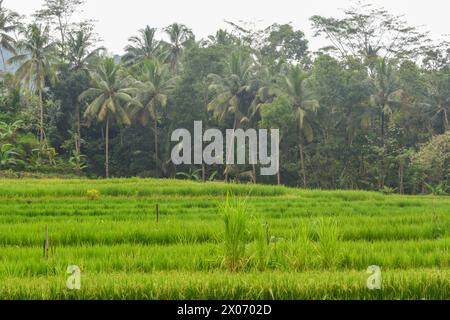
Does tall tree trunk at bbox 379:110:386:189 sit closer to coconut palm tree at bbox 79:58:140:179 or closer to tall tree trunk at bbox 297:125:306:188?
tall tree trunk at bbox 297:125:306:188

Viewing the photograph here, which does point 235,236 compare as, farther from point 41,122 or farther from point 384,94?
point 41,122

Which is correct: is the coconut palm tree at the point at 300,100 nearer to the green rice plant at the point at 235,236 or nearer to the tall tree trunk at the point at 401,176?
the tall tree trunk at the point at 401,176

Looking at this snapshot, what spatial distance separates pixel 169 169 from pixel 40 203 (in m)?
22.0

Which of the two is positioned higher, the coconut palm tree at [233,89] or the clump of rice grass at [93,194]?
the coconut palm tree at [233,89]

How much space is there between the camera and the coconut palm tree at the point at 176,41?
4841cm

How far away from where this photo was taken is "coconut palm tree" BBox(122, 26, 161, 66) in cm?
4738

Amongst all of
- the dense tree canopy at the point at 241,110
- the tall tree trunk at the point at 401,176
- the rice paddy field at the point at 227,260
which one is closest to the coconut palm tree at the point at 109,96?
the dense tree canopy at the point at 241,110

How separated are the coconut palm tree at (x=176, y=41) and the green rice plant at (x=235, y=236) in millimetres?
42006

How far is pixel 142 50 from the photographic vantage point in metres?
48.4

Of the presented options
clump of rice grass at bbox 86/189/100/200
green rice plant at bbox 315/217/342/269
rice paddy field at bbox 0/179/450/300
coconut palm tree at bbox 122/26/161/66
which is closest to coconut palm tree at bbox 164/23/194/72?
coconut palm tree at bbox 122/26/161/66

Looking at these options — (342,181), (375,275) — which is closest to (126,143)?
(342,181)

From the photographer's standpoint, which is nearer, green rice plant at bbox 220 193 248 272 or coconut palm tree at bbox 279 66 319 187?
green rice plant at bbox 220 193 248 272

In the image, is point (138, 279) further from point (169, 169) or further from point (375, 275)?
point (169, 169)

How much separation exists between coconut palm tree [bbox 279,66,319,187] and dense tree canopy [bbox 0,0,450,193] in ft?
0.28
